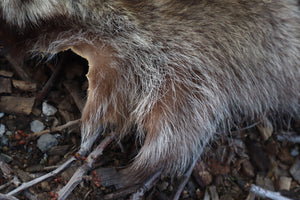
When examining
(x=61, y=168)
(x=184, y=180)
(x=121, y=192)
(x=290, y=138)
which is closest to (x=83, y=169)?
(x=61, y=168)

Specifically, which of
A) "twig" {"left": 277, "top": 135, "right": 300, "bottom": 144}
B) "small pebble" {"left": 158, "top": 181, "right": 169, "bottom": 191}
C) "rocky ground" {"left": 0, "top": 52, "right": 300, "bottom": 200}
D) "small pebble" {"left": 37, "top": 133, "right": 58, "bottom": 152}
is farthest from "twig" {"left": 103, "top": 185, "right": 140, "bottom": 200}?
"twig" {"left": 277, "top": 135, "right": 300, "bottom": 144}

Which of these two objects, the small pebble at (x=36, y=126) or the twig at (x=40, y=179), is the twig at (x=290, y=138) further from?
the small pebble at (x=36, y=126)

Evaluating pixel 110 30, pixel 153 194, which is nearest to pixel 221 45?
pixel 110 30

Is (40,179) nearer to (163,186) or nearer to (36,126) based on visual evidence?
(36,126)

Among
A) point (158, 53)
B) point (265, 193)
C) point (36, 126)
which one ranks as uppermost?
point (158, 53)

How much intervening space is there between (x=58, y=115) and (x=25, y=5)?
47 centimetres

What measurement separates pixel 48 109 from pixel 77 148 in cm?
22

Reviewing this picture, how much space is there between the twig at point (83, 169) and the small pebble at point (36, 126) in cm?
28

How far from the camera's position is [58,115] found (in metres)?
1.34

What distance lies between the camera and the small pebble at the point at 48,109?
1336 millimetres

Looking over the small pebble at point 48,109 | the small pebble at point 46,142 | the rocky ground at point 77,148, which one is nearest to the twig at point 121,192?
the rocky ground at point 77,148

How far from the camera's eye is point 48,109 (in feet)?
4.40

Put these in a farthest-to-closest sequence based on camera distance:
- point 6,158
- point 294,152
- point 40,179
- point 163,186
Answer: point 294,152
point 163,186
point 6,158
point 40,179

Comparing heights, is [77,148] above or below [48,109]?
below
